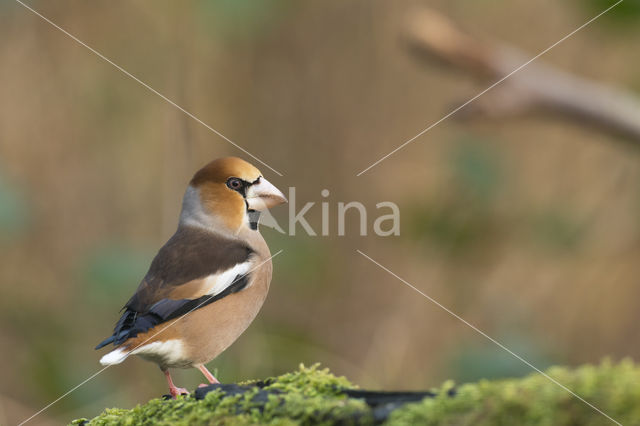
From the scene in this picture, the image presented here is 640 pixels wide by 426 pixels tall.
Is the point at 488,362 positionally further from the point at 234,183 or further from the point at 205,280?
the point at 205,280

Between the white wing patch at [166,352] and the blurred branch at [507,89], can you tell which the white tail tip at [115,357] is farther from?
the blurred branch at [507,89]

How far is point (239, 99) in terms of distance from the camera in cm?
668

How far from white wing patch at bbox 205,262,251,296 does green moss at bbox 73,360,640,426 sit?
2.33 ft

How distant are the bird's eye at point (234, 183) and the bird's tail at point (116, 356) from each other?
0.86 m

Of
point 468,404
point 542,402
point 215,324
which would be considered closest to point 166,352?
point 215,324

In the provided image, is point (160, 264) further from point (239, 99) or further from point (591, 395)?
point (239, 99)

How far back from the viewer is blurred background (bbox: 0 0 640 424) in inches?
189

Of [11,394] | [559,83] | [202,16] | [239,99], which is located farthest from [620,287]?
Answer: [11,394]

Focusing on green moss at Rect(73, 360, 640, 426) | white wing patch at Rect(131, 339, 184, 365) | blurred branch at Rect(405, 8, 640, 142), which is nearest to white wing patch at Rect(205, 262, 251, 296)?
white wing patch at Rect(131, 339, 184, 365)

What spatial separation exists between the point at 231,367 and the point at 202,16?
2.11 m

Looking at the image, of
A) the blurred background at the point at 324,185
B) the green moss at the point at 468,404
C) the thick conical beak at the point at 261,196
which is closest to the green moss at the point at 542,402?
the green moss at the point at 468,404

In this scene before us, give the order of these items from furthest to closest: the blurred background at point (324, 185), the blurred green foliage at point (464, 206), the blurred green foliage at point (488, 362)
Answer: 1. the blurred green foliage at point (464, 206)
2. the blurred background at point (324, 185)
3. the blurred green foliage at point (488, 362)

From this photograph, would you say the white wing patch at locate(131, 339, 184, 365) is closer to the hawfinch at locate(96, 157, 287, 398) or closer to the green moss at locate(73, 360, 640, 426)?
the hawfinch at locate(96, 157, 287, 398)

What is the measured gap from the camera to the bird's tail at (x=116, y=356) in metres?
2.30
